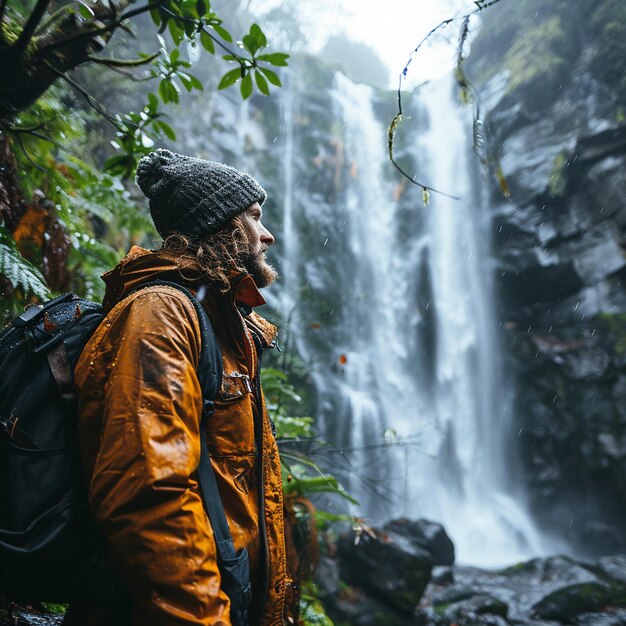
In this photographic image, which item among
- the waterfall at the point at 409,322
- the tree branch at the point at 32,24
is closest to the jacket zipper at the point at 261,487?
the tree branch at the point at 32,24

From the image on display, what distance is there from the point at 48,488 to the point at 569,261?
14011mm

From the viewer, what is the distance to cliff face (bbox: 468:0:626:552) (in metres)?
11.1

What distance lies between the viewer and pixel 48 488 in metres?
1.12

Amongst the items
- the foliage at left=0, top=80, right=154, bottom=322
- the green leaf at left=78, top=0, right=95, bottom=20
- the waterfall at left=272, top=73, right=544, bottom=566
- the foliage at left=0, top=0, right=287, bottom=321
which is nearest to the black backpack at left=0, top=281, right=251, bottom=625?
the foliage at left=0, top=0, right=287, bottom=321

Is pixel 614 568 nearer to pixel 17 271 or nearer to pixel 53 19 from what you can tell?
pixel 17 271

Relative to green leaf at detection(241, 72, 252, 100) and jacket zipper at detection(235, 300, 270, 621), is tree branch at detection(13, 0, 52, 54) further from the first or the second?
jacket zipper at detection(235, 300, 270, 621)

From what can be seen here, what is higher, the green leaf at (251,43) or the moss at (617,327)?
the moss at (617,327)

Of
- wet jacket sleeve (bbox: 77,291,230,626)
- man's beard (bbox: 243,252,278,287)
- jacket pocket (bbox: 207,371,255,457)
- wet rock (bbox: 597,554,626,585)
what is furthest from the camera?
wet rock (bbox: 597,554,626,585)

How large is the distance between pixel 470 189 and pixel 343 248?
5288 millimetres

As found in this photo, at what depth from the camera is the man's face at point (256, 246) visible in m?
1.90

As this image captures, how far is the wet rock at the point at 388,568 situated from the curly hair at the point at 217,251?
22.2ft

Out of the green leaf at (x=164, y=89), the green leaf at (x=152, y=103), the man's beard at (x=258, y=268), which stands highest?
the green leaf at (x=164, y=89)

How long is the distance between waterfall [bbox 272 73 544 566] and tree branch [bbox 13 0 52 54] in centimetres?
983

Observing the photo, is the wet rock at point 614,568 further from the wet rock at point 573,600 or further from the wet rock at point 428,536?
the wet rock at point 428,536
